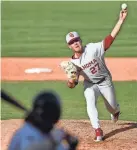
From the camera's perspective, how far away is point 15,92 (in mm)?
14250

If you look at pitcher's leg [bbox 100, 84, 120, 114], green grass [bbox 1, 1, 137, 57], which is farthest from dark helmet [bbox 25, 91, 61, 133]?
green grass [bbox 1, 1, 137, 57]

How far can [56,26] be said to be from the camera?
81.2 feet

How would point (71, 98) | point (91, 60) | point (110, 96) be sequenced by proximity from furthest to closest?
point (71, 98)
point (110, 96)
point (91, 60)

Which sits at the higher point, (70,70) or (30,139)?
(30,139)

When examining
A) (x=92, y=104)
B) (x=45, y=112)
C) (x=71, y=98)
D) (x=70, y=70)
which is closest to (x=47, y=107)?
(x=45, y=112)

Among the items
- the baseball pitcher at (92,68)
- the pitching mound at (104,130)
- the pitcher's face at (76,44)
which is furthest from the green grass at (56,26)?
the pitcher's face at (76,44)

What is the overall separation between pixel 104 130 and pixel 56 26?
1517 cm

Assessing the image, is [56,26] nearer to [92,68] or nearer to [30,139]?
[92,68]

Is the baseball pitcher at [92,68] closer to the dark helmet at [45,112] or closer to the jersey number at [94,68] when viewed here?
the jersey number at [94,68]

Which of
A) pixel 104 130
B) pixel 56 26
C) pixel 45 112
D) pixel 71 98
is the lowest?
pixel 56 26

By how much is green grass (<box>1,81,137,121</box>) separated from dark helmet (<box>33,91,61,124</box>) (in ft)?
24.9

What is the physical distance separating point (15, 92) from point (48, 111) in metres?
10.4

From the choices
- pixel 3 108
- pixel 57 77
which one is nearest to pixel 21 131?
pixel 3 108

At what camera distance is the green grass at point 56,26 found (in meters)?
20.7
